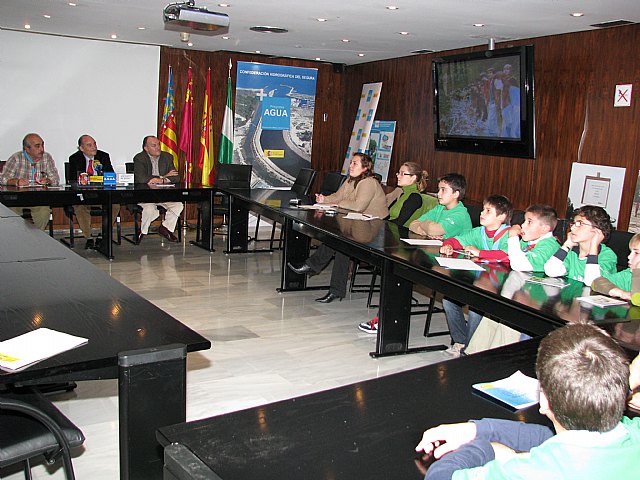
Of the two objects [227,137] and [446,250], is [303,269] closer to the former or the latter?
[446,250]

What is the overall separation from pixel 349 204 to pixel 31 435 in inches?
176

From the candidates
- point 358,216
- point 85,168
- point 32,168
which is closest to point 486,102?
point 358,216

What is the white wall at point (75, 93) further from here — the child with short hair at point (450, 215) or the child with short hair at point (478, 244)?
the child with short hair at point (478, 244)

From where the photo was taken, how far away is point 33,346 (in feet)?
7.18

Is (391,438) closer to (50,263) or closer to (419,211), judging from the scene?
(50,263)

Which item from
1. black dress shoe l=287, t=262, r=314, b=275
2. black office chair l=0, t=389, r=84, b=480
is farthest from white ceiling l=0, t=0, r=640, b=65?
black office chair l=0, t=389, r=84, b=480

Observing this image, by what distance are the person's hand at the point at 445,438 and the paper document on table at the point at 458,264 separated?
2.29 m

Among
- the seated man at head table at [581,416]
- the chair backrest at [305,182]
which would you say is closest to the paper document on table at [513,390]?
the seated man at head table at [581,416]

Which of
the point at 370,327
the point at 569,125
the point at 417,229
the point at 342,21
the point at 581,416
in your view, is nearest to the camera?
the point at 581,416

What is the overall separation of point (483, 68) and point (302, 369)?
156 inches

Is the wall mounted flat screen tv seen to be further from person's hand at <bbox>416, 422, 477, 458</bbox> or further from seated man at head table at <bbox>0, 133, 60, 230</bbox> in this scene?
person's hand at <bbox>416, 422, 477, 458</bbox>

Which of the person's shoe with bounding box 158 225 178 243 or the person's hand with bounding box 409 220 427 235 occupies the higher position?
the person's hand with bounding box 409 220 427 235

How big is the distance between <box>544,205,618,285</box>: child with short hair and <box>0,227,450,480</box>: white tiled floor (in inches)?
46.0

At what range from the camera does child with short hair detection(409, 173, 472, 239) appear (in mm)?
4969
